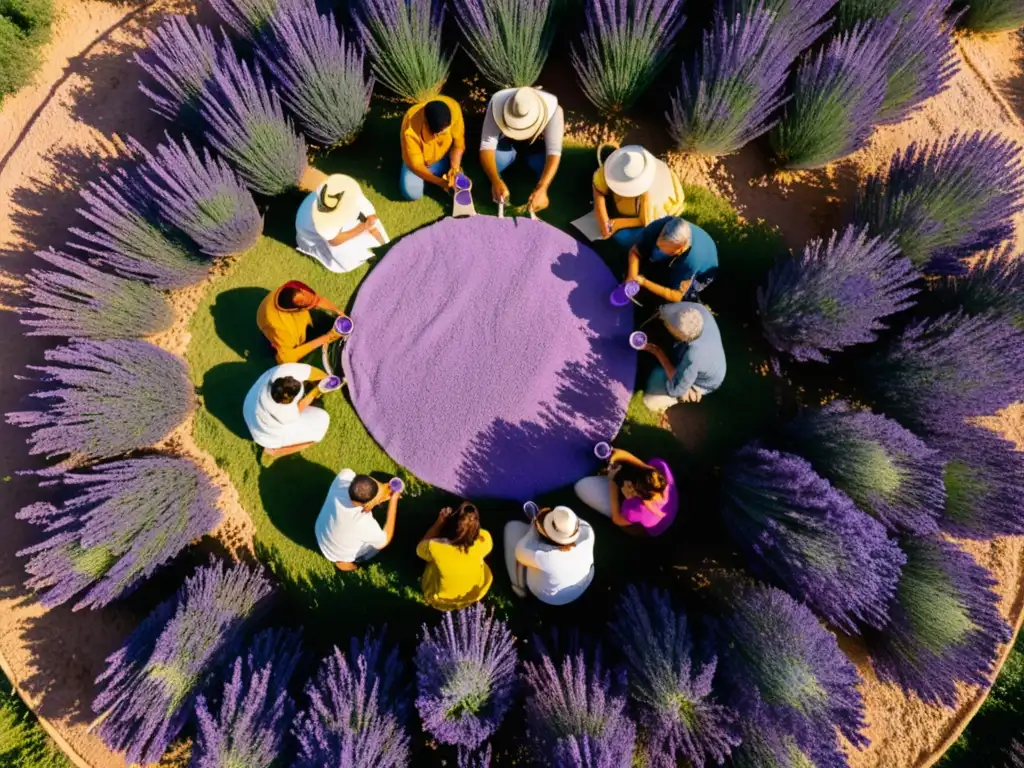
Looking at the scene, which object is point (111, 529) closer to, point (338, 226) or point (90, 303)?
point (90, 303)

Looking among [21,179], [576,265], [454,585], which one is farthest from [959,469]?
[21,179]

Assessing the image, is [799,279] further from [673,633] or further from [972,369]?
[673,633]

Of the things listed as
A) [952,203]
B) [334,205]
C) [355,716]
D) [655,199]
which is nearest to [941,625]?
[952,203]

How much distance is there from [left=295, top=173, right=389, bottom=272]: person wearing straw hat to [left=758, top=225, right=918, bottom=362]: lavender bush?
9.71ft

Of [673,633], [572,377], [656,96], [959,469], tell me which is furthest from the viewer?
[656,96]

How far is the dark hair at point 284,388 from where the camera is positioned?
378cm

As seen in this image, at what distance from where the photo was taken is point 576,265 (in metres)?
4.64

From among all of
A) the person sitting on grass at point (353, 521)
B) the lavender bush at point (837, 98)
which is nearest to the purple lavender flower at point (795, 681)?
the person sitting on grass at point (353, 521)

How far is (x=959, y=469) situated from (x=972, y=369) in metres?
0.66

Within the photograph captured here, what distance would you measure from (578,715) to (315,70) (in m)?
4.59

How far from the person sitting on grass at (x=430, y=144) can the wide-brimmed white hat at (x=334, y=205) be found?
0.50 meters

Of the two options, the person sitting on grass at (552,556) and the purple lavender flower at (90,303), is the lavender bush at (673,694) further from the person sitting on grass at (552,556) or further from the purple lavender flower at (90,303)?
the purple lavender flower at (90,303)

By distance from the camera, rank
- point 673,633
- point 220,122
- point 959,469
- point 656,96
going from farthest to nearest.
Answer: point 656,96, point 220,122, point 959,469, point 673,633

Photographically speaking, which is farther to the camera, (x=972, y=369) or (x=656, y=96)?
(x=656, y=96)
